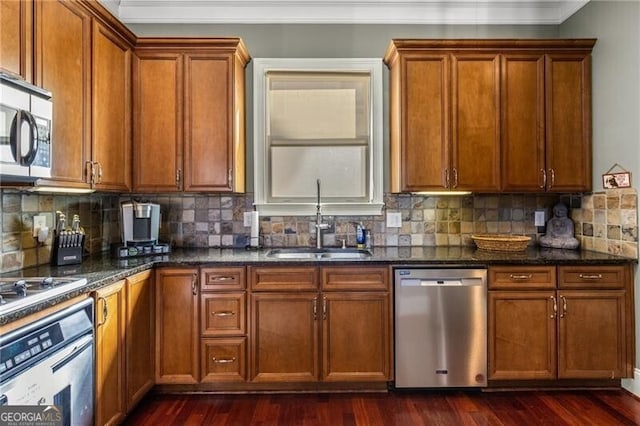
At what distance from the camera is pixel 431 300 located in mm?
2611

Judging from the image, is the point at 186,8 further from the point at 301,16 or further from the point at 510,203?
the point at 510,203

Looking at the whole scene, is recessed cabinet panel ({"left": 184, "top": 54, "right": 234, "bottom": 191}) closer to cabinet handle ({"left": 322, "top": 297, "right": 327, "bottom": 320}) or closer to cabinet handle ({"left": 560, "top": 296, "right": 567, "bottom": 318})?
cabinet handle ({"left": 322, "top": 297, "right": 327, "bottom": 320})

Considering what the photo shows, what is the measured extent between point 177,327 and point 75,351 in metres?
0.90

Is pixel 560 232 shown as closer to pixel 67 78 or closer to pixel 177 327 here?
pixel 177 327

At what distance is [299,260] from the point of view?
2.64m

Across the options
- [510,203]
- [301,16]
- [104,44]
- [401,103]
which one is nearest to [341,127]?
[401,103]

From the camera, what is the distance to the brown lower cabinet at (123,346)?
2006 mm

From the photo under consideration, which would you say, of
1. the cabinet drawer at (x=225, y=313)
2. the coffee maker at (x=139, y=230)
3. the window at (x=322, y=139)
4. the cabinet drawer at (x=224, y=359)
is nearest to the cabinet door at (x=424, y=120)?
the window at (x=322, y=139)

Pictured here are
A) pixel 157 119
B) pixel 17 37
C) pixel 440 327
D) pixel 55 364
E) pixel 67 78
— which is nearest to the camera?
pixel 55 364

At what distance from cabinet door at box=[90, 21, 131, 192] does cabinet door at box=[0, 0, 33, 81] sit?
0.51 metres

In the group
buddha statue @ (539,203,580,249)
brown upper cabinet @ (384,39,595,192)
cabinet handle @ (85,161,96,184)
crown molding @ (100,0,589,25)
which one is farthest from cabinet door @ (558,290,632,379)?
cabinet handle @ (85,161,96,184)

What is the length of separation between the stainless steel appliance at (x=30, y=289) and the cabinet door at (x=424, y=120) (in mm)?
2201

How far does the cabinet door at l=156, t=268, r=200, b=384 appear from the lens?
103 inches

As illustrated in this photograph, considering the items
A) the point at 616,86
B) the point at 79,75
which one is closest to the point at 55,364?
the point at 79,75
